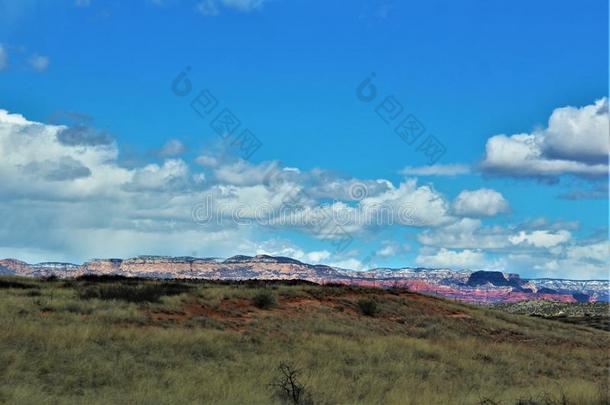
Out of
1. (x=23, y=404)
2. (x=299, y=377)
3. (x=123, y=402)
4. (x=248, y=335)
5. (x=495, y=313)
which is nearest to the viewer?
(x=23, y=404)

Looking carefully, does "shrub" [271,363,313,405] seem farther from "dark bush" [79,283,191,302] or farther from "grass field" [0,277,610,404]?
"dark bush" [79,283,191,302]

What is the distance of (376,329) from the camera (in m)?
30.9

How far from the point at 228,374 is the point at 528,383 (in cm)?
969

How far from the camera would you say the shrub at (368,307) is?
119 feet

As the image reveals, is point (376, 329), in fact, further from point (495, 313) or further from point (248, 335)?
point (495, 313)

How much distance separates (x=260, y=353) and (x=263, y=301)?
1276cm

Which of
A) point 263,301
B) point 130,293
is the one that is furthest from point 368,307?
point 130,293

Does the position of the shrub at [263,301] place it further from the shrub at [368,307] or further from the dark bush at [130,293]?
the shrub at [368,307]

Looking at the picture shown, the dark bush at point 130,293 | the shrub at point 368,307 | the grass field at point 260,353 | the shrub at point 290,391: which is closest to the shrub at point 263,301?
the grass field at point 260,353

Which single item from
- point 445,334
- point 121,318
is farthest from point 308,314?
point 121,318

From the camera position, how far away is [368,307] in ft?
119

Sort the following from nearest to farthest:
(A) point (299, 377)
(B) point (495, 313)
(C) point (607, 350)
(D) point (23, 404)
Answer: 1. (D) point (23, 404)
2. (A) point (299, 377)
3. (C) point (607, 350)
4. (B) point (495, 313)

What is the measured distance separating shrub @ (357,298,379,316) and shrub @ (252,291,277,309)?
5.34 meters

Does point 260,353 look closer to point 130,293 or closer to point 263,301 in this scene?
point 263,301
